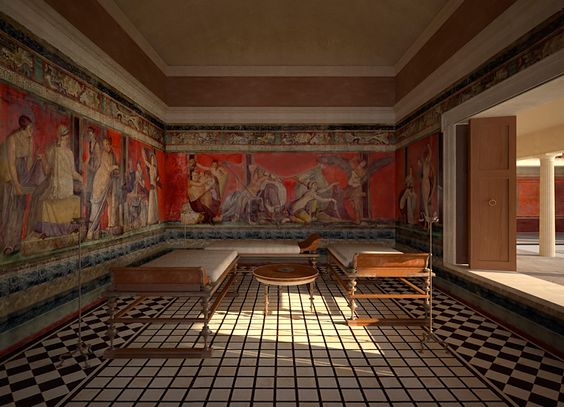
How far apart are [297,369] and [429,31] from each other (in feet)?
23.7

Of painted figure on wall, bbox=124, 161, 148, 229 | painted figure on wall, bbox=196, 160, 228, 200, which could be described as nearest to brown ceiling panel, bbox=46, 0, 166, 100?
painted figure on wall, bbox=124, 161, 148, 229

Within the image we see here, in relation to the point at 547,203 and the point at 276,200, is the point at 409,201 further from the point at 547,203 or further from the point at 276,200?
the point at 547,203

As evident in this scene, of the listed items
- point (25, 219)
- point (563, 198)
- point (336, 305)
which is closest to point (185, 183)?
point (25, 219)

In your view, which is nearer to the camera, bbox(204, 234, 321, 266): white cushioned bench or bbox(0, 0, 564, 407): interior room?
bbox(0, 0, 564, 407): interior room

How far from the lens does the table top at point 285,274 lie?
4.94 m

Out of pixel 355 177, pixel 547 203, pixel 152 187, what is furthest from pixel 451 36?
pixel 152 187

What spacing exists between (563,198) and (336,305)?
1870 centimetres

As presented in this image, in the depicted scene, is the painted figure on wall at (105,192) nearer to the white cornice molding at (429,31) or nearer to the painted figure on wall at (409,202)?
the painted figure on wall at (409,202)

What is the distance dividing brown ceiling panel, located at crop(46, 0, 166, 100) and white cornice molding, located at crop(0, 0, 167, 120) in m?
0.16

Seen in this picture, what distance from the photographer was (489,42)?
15.7ft

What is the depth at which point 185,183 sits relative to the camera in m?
8.98

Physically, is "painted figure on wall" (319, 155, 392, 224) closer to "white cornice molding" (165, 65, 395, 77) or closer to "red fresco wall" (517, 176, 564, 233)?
"white cornice molding" (165, 65, 395, 77)

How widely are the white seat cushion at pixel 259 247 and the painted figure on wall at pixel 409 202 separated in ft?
9.87

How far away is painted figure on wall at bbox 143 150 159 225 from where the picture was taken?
7.75 m
